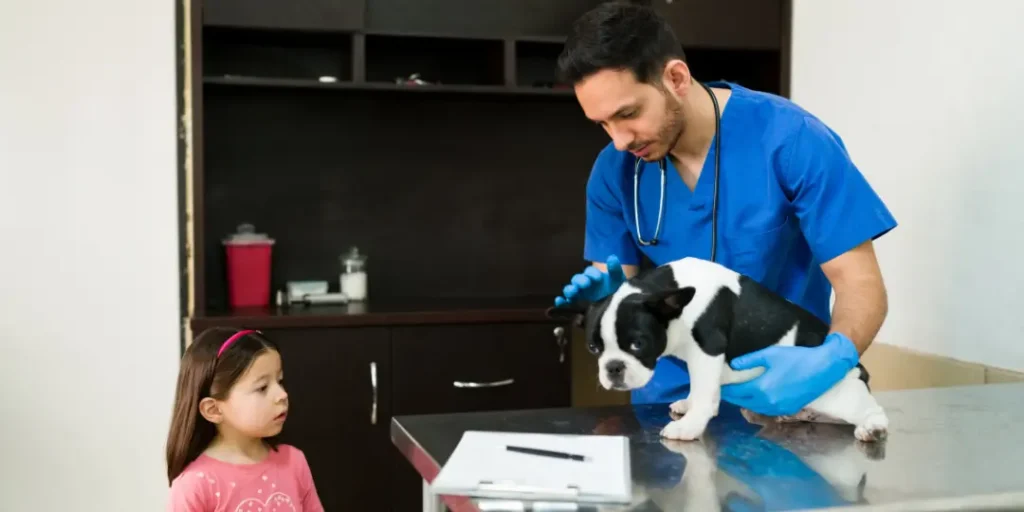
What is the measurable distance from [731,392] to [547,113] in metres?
1.92

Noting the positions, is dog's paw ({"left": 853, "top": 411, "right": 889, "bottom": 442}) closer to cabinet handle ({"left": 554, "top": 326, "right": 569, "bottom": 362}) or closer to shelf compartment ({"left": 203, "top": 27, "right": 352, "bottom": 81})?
cabinet handle ({"left": 554, "top": 326, "right": 569, "bottom": 362})

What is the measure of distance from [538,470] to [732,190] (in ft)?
2.04

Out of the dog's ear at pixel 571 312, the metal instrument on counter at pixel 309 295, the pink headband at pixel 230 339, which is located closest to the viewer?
the dog's ear at pixel 571 312

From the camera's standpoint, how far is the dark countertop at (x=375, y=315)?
2354 millimetres

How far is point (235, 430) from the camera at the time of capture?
1.55 meters

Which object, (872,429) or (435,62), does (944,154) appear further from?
(435,62)

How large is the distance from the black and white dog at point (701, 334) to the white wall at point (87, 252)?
1595mm

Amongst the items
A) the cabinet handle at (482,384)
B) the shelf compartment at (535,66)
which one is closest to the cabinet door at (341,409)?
the cabinet handle at (482,384)

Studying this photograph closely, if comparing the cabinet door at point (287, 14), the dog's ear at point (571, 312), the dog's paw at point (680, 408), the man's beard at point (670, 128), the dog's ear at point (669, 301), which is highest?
the cabinet door at point (287, 14)

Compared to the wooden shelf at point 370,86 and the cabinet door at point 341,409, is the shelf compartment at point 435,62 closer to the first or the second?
the wooden shelf at point 370,86

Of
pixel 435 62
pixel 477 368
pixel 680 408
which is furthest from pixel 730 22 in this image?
pixel 680 408

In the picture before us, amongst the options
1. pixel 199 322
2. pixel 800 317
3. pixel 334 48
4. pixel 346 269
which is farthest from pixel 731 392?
pixel 334 48

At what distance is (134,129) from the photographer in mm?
2383

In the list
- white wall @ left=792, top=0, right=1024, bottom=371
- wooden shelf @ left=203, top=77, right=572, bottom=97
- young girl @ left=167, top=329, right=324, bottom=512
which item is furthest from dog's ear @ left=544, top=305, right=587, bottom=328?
wooden shelf @ left=203, top=77, right=572, bottom=97
